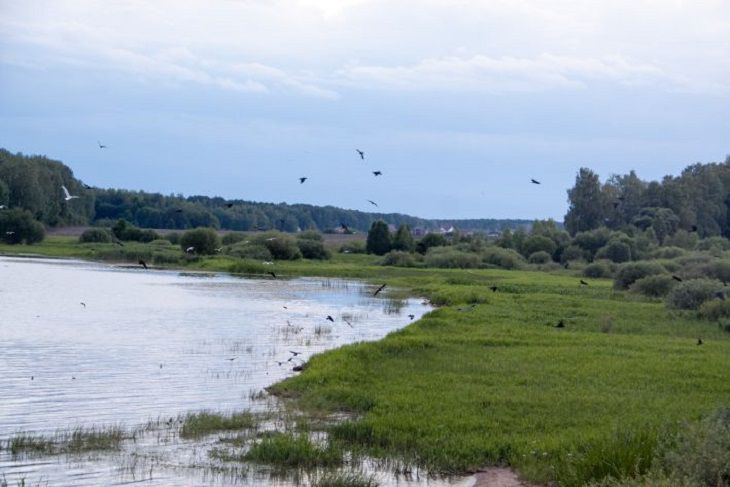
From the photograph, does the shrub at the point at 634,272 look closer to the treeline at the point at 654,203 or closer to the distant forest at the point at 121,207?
the distant forest at the point at 121,207

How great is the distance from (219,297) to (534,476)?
36.2 m

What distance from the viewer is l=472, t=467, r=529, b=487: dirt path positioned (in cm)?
1405

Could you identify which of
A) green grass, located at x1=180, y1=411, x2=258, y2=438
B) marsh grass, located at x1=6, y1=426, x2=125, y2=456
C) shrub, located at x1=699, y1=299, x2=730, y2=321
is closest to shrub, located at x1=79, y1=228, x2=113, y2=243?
shrub, located at x1=699, y1=299, x2=730, y2=321

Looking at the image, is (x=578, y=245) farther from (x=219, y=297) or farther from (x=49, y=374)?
(x=49, y=374)

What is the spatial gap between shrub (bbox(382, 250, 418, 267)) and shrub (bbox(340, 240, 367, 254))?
14.3m

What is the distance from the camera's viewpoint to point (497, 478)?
47.0 feet

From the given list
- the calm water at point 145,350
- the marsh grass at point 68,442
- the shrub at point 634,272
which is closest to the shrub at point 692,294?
the calm water at point 145,350

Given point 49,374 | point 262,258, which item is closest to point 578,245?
point 262,258

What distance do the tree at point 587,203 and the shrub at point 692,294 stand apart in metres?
79.4

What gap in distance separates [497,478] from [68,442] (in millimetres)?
7255

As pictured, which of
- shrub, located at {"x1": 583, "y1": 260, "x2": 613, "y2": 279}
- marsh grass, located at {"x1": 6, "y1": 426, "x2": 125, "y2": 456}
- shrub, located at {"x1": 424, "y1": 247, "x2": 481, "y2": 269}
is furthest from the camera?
shrub, located at {"x1": 424, "y1": 247, "x2": 481, "y2": 269}

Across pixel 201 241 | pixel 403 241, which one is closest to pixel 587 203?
pixel 403 241

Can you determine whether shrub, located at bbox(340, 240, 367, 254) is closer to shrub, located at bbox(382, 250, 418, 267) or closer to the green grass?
shrub, located at bbox(382, 250, 418, 267)

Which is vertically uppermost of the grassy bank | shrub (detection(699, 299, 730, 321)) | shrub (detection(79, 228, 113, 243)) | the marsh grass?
shrub (detection(79, 228, 113, 243))
